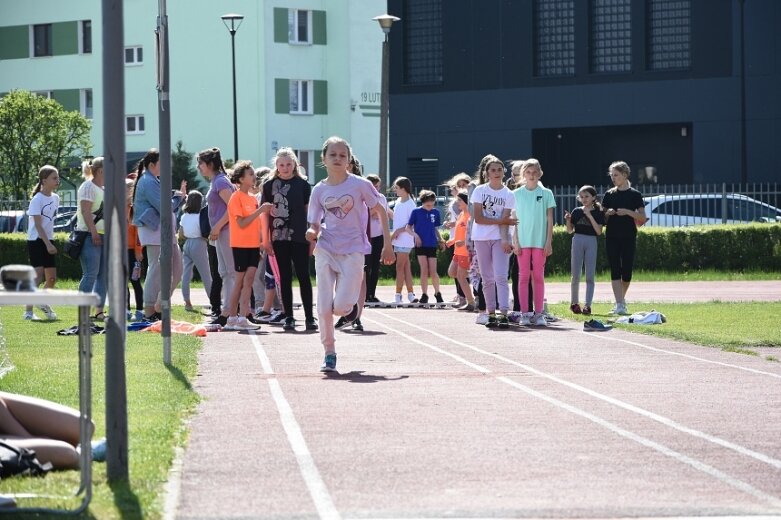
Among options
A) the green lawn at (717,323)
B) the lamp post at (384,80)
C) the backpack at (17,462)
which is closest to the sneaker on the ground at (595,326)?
the green lawn at (717,323)

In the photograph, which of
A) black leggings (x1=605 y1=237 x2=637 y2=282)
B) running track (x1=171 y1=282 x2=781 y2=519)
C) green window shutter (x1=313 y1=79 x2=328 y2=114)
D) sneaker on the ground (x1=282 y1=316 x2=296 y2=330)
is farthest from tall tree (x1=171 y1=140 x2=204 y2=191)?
running track (x1=171 y1=282 x2=781 y2=519)

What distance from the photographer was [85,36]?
224ft

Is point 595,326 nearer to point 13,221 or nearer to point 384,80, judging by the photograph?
point 384,80

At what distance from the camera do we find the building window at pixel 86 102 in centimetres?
6800

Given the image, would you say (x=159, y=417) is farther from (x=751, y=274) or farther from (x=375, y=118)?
(x=375, y=118)

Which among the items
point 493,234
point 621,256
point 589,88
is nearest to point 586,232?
point 621,256

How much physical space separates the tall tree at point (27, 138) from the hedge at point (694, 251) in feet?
79.4

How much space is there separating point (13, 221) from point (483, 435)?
94.5 feet

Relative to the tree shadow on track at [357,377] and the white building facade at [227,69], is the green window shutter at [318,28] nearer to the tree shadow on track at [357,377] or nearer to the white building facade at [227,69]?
the white building facade at [227,69]

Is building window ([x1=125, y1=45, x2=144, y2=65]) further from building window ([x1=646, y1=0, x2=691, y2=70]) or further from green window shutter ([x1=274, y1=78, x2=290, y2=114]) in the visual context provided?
building window ([x1=646, y1=0, x2=691, y2=70])

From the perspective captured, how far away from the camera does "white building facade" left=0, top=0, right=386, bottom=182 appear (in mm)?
64688

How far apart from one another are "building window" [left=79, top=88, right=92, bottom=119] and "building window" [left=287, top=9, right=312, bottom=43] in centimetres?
945

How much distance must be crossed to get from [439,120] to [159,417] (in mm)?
51233

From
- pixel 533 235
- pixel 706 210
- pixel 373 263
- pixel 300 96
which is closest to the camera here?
pixel 533 235
